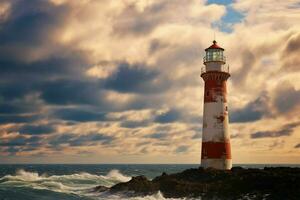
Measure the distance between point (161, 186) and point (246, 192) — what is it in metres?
5.58

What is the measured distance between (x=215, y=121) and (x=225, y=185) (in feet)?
16.1

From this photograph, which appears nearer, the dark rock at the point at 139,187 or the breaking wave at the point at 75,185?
the dark rock at the point at 139,187

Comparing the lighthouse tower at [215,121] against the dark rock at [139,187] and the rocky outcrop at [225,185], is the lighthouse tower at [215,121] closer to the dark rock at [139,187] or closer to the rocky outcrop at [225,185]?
the rocky outcrop at [225,185]

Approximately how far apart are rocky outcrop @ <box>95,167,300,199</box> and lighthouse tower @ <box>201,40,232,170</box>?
0.86 metres

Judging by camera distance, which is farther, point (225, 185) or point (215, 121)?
point (215, 121)

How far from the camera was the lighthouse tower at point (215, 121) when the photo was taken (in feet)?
94.3

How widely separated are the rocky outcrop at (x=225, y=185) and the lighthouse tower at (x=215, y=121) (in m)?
0.86

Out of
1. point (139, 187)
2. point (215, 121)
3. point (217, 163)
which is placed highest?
point (215, 121)

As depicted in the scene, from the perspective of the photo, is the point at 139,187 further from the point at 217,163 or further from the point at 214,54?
the point at 214,54

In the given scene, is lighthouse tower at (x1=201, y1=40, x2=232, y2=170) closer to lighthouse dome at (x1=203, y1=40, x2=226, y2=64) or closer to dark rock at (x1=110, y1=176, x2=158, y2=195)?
lighthouse dome at (x1=203, y1=40, x2=226, y2=64)

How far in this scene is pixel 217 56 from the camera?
30.0 metres

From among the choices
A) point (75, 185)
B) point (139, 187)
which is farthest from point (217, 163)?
point (75, 185)

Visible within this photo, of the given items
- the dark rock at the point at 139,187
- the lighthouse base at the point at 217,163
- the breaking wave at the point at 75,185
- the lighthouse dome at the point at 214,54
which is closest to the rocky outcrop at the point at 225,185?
the dark rock at the point at 139,187

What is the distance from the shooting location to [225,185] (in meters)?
25.2
